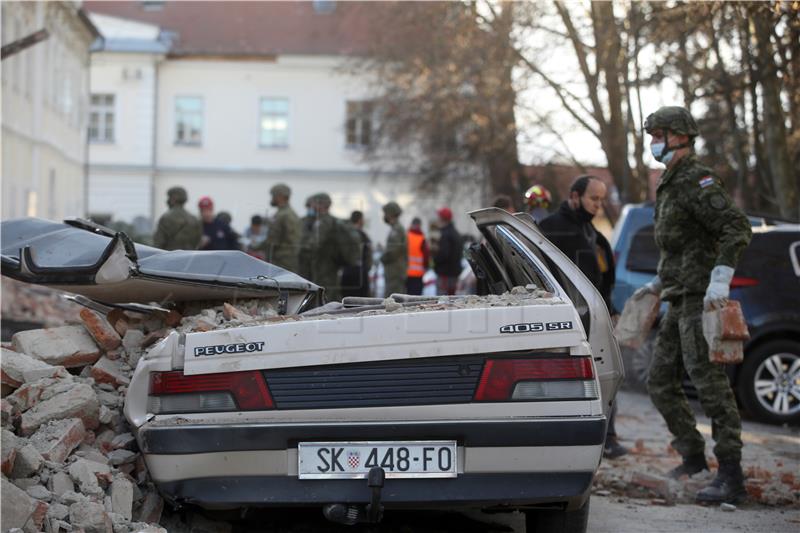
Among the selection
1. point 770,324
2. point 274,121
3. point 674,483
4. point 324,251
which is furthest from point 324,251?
point 274,121

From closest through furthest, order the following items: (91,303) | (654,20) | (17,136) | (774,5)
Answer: (91,303), (774,5), (654,20), (17,136)

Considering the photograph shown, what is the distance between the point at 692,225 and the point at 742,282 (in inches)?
155

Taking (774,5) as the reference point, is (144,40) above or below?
above

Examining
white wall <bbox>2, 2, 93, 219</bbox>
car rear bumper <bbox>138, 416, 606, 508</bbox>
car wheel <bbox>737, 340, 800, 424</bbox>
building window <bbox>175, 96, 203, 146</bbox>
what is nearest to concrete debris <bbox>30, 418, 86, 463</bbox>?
car rear bumper <bbox>138, 416, 606, 508</bbox>

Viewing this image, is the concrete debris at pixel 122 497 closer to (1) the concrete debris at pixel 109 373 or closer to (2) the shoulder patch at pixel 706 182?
(1) the concrete debris at pixel 109 373

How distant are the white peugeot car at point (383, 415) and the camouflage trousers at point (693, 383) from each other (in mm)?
2312

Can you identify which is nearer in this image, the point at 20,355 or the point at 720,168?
the point at 20,355

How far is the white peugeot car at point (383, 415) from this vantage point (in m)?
4.54

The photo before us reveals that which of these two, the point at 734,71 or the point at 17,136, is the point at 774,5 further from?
the point at 17,136

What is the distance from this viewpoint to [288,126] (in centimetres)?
4894

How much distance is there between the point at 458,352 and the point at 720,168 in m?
21.0

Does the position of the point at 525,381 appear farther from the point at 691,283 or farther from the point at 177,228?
the point at 177,228

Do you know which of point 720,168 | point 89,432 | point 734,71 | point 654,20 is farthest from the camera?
point 720,168

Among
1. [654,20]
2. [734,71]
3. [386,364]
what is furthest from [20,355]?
[734,71]
